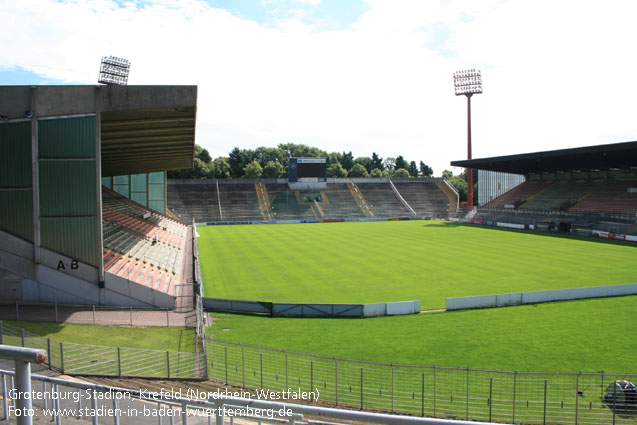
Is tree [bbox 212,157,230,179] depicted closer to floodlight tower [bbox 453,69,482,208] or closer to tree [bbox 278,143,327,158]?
tree [bbox 278,143,327,158]

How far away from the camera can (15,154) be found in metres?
17.2

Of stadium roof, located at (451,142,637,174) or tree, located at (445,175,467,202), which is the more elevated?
stadium roof, located at (451,142,637,174)

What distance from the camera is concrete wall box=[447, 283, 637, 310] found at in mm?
21117

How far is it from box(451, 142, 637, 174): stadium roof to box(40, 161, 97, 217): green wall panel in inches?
1972

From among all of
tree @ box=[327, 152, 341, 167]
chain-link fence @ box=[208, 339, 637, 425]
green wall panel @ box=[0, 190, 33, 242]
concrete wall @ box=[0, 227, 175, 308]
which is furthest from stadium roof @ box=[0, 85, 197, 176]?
tree @ box=[327, 152, 341, 167]

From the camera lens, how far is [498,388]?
12141mm

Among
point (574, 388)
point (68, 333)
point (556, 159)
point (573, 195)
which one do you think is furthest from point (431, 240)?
point (68, 333)

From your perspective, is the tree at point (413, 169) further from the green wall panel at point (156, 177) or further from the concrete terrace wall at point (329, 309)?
the concrete terrace wall at point (329, 309)

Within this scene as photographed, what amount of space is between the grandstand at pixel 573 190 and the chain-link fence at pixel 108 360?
163 feet

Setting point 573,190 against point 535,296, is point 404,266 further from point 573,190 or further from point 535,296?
point 573,190

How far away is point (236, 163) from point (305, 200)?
1791 inches

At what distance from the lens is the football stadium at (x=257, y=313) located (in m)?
11.1

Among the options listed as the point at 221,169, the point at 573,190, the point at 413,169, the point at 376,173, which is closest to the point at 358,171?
the point at 376,173

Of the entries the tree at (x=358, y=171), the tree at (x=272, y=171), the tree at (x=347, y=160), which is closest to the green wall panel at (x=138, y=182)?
the tree at (x=272, y=171)
